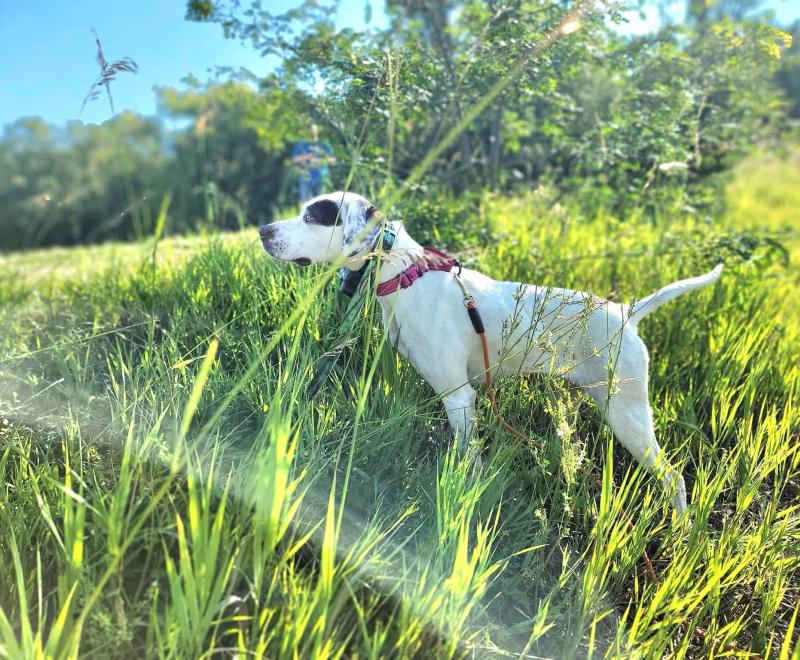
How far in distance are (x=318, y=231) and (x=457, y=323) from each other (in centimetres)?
65

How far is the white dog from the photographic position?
2.38 m

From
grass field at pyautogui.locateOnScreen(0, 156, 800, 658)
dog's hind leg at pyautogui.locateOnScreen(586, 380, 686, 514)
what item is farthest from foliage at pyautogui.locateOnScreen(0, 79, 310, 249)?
dog's hind leg at pyautogui.locateOnScreen(586, 380, 686, 514)

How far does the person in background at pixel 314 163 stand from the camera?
3703mm

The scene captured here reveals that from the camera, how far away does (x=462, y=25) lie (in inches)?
173

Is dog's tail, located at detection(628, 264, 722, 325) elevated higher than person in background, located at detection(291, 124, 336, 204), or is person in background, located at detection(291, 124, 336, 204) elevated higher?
person in background, located at detection(291, 124, 336, 204)

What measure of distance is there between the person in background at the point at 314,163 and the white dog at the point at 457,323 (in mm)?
1167

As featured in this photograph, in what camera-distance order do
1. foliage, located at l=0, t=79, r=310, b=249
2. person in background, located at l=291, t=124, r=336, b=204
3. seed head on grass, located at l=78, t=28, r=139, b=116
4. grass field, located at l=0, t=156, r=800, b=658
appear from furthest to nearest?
foliage, located at l=0, t=79, r=310, b=249 → person in background, located at l=291, t=124, r=336, b=204 → seed head on grass, located at l=78, t=28, r=139, b=116 → grass field, located at l=0, t=156, r=800, b=658

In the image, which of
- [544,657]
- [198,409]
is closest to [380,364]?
[198,409]

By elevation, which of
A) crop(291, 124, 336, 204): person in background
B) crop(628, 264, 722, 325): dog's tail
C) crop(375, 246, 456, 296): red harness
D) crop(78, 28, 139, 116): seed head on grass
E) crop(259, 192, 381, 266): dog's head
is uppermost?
crop(78, 28, 139, 116): seed head on grass

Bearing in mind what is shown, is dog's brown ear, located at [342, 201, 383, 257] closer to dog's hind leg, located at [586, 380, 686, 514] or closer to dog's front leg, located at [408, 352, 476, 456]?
dog's front leg, located at [408, 352, 476, 456]

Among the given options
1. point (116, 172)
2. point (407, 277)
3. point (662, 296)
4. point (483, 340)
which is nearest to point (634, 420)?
point (662, 296)

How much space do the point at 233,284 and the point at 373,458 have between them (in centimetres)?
137

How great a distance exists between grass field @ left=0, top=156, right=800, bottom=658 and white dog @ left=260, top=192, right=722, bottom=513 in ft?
0.39

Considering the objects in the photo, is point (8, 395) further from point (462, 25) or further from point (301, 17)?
point (462, 25)
